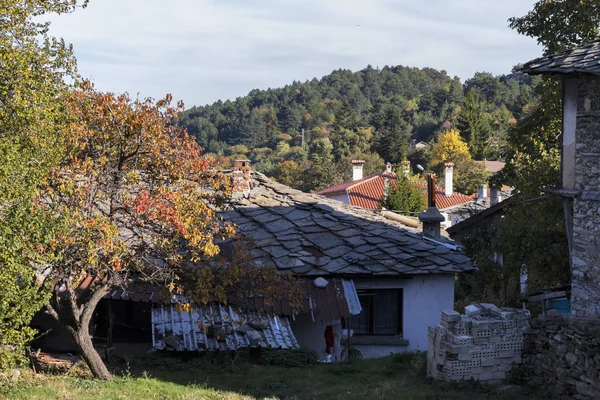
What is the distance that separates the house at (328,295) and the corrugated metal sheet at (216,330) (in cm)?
2

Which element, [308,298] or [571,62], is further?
[308,298]

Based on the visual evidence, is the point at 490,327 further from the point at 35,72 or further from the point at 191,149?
the point at 35,72

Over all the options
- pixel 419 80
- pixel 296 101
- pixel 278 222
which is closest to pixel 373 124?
pixel 296 101

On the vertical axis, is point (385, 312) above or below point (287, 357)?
above

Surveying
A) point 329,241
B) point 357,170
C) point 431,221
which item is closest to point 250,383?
point 329,241

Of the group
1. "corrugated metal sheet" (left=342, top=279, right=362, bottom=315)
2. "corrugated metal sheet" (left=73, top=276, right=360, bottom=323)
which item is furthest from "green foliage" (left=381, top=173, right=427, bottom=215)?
"corrugated metal sheet" (left=73, top=276, right=360, bottom=323)

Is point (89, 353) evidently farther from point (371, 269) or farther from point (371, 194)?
point (371, 194)

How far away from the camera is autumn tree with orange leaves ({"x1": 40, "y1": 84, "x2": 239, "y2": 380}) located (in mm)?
10180

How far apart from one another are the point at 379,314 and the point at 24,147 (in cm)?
943

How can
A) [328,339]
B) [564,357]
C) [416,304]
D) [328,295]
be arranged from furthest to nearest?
[416,304] → [328,339] → [328,295] → [564,357]

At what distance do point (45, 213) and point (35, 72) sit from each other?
7.81ft

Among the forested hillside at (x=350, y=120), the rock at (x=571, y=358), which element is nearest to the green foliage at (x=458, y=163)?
the forested hillside at (x=350, y=120)

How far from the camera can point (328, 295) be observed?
14.9 metres

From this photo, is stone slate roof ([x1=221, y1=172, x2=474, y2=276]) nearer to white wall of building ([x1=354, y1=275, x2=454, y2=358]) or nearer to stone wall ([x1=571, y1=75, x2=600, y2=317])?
white wall of building ([x1=354, y1=275, x2=454, y2=358])
